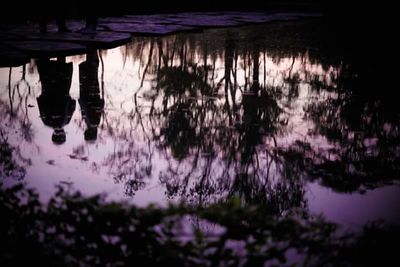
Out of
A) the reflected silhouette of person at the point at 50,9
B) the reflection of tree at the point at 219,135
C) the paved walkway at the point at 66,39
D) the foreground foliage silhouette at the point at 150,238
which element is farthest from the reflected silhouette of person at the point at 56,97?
the foreground foliage silhouette at the point at 150,238

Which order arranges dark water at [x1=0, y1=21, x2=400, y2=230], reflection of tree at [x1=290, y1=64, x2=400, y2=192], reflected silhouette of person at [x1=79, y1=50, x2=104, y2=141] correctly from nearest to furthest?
dark water at [x1=0, y1=21, x2=400, y2=230] → reflection of tree at [x1=290, y1=64, x2=400, y2=192] → reflected silhouette of person at [x1=79, y1=50, x2=104, y2=141]

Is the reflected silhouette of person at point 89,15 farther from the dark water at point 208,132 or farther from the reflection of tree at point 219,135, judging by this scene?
the reflection of tree at point 219,135

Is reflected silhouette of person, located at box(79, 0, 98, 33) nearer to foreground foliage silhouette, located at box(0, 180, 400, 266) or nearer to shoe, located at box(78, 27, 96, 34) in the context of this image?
shoe, located at box(78, 27, 96, 34)

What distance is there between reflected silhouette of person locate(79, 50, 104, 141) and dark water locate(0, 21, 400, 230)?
0.09 feet

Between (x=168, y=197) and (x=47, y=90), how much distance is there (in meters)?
4.76

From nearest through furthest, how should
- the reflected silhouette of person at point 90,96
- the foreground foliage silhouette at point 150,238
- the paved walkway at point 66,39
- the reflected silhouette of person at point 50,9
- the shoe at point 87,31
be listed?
the foreground foliage silhouette at point 150,238, the reflected silhouette of person at point 90,96, the paved walkway at point 66,39, the reflected silhouette of person at point 50,9, the shoe at point 87,31

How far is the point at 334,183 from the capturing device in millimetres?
4484

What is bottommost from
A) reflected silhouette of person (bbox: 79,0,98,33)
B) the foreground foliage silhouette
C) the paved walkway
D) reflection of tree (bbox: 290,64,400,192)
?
reflection of tree (bbox: 290,64,400,192)

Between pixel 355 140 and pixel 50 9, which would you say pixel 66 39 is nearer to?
Result: pixel 50 9

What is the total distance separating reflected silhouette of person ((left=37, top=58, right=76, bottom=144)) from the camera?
20.2ft

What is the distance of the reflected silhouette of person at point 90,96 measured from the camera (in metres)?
6.10

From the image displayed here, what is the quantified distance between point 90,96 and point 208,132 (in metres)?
2.76

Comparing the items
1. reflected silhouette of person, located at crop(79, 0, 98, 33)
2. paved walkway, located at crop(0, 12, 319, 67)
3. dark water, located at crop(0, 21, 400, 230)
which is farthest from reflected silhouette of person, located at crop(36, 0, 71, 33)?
dark water, located at crop(0, 21, 400, 230)

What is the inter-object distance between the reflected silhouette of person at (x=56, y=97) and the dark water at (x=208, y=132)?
0.02 meters
